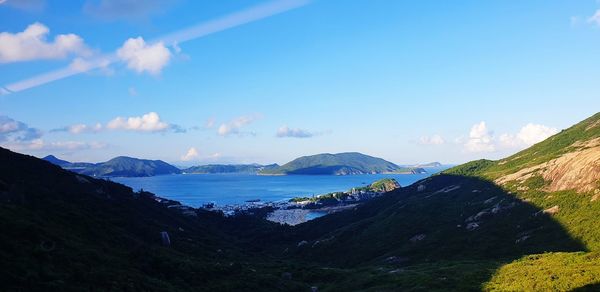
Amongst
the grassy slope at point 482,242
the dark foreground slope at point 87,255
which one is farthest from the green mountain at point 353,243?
the grassy slope at point 482,242

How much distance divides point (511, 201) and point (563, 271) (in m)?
83.2

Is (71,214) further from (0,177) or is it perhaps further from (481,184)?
(481,184)

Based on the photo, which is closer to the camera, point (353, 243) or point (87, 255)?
point (87, 255)

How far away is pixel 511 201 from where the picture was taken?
12219cm

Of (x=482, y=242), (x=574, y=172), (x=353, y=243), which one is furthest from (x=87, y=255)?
(x=574, y=172)

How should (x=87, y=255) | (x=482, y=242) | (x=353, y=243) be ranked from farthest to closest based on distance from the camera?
(x=353, y=243) → (x=482, y=242) → (x=87, y=255)

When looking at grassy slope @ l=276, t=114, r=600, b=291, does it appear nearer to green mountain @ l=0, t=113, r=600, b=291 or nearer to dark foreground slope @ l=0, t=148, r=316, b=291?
green mountain @ l=0, t=113, r=600, b=291

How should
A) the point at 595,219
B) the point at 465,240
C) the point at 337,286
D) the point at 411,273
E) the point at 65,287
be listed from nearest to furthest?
the point at 65,287 < the point at 411,273 < the point at 337,286 < the point at 595,219 < the point at 465,240

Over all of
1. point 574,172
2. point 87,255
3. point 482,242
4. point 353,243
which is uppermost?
point 574,172

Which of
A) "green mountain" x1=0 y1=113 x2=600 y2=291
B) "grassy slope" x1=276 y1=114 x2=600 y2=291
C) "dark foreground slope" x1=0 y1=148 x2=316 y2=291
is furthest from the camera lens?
"grassy slope" x1=276 y1=114 x2=600 y2=291

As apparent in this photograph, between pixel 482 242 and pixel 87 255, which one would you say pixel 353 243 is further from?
pixel 87 255

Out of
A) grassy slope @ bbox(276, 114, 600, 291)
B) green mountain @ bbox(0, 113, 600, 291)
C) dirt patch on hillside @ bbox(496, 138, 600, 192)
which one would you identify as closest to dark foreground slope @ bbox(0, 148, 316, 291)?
green mountain @ bbox(0, 113, 600, 291)

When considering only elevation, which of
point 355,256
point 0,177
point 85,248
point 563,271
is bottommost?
point 355,256

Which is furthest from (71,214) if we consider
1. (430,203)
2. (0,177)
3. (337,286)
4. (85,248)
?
(430,203)
